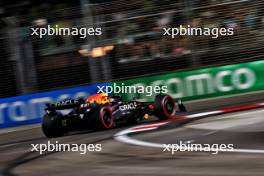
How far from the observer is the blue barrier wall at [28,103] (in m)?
15.6

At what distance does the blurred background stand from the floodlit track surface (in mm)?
4559

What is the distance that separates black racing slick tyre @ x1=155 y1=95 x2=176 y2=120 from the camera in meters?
12.0

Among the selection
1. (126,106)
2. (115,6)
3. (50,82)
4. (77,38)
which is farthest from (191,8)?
(126,106)

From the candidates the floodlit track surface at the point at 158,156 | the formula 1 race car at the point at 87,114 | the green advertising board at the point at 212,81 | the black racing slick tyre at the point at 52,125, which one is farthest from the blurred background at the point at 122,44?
the black racing slick tyre at the point at 52,125

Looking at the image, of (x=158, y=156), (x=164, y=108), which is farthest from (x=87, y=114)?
(x=158, y=156)

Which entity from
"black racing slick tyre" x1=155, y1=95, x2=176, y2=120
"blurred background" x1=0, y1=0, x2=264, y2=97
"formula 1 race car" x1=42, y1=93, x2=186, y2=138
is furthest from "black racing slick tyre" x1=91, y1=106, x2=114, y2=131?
"blurred background" x1=0, y1=0, x2=264, y2=97

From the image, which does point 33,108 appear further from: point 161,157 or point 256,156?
point 256,156

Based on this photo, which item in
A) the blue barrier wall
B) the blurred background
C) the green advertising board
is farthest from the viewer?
the blurred background

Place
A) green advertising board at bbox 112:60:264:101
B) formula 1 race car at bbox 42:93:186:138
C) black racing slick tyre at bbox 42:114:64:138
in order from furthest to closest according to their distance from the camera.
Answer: green advertising board at bbox 112:60:264:101 → black racing slick tyre at bbox 42:114:64:138 → formula 1 race car at bbox 42:93:186:138

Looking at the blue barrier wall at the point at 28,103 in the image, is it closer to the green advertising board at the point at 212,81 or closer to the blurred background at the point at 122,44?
the blurred background at the point at 122,44

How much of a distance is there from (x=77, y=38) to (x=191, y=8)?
3.01 m

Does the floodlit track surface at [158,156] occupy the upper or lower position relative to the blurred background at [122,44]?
lower

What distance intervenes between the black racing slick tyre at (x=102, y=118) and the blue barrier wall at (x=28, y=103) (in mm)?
4200

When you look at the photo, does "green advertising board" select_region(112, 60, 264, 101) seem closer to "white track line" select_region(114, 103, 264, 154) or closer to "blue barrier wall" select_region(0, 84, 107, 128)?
"blue barrier wall" select_region(0, 84, 107, 128)
